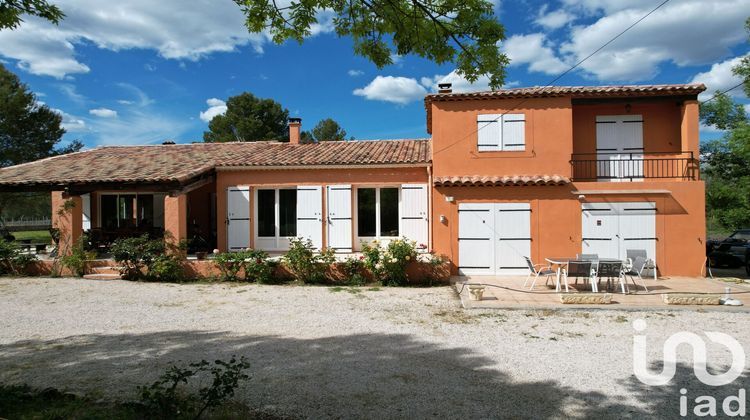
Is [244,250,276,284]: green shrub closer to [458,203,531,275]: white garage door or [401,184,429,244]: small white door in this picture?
[401,184,429,244]: small white door

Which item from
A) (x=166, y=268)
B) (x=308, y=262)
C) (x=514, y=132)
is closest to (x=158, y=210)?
(x=166, y=268)

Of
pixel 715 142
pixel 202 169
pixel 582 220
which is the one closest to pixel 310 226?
pixel 202 169

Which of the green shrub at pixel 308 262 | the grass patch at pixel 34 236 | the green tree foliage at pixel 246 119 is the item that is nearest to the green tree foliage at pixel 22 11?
the green shrub at pixel 308 262

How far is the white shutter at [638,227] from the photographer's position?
10.8 meters

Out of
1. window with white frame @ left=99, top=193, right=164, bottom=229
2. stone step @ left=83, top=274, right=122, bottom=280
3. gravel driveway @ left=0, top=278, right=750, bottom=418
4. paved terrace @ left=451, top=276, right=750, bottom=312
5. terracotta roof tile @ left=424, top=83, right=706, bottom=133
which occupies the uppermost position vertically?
terracotta roof tile @ left=424, top=83, right=706, bottom=133

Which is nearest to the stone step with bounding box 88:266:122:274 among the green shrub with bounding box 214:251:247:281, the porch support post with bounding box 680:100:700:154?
the green shrub with bounding box 214:251:247:281

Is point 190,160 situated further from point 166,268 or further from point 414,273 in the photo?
point 414,273

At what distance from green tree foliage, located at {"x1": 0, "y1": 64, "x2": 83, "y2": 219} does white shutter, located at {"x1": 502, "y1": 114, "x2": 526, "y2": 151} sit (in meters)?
27.4

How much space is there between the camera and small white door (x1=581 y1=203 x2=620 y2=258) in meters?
10.9

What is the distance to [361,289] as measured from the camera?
9797 millimetres

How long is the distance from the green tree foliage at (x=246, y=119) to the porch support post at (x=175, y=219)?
2181cm

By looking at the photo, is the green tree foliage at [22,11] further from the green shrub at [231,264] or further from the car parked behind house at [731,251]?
the car parked behind house at [731,251]

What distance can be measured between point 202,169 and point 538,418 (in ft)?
37.2

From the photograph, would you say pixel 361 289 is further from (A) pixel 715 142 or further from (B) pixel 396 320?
(A) pixel 715 142
